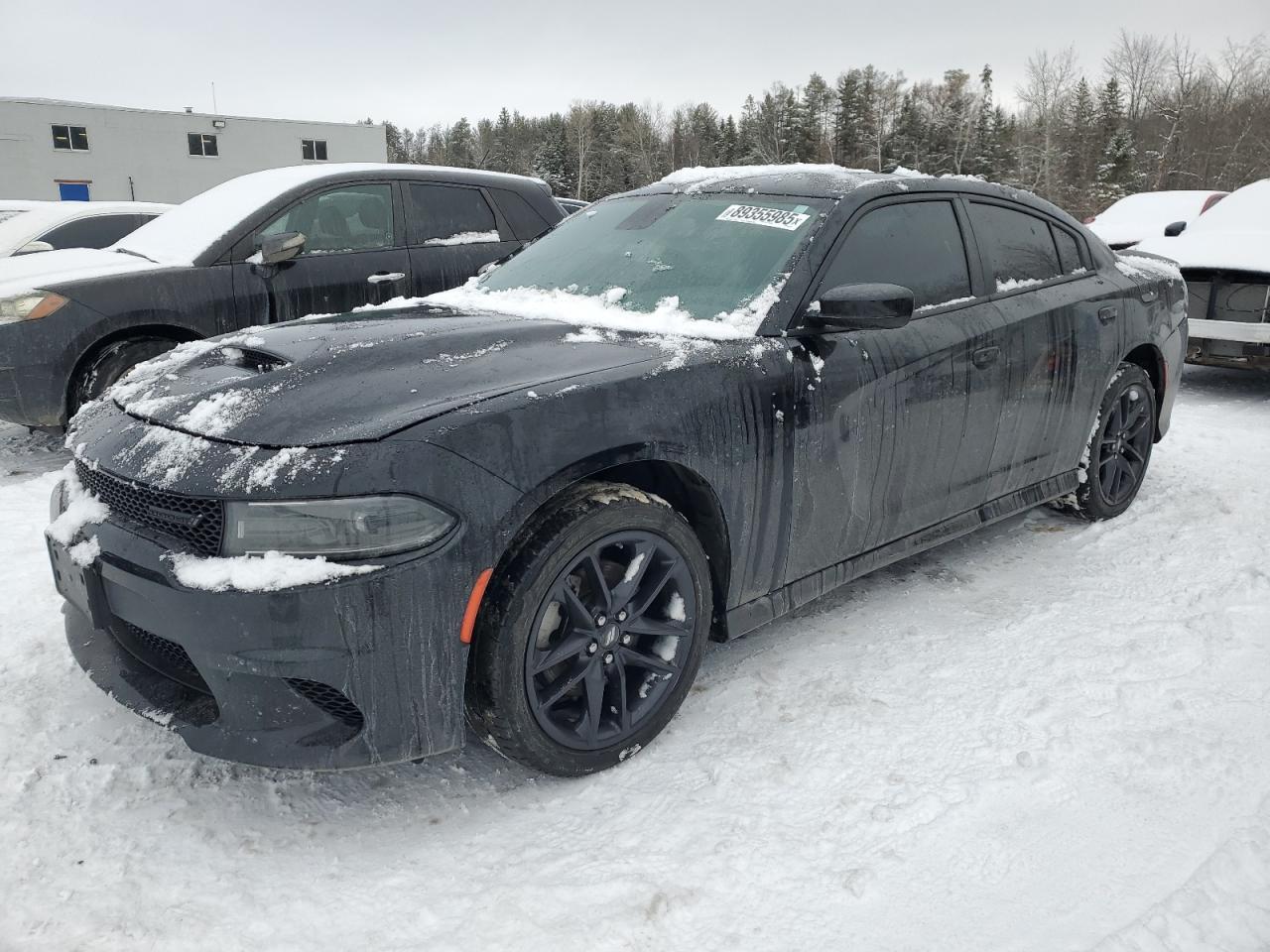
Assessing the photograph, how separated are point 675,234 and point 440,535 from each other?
168 centimetres

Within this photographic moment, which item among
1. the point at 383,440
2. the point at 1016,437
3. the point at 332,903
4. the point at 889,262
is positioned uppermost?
the point at 889,262

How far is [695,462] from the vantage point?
99.4 inches

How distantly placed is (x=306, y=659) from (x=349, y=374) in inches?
30.4

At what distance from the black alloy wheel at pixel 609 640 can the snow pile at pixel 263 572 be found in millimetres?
511

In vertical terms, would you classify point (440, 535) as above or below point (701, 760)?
above

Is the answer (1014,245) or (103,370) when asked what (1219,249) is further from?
(103,370)

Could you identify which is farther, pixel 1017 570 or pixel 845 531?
pixel 1017 570

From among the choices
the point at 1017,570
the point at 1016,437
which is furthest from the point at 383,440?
the point at 1017,570

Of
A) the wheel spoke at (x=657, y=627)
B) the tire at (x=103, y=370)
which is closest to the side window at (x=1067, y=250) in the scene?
the wheel spoke at (x=657, y=627)

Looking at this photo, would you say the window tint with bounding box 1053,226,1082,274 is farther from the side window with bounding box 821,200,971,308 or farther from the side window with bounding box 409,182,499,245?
the side window with bounding box 409,182,499,245

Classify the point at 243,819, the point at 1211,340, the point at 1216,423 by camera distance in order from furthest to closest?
the point at 1211,340 < the point at 1216,423 < the point at 243,819

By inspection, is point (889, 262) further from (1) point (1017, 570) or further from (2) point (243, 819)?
(2) point (243, 819)

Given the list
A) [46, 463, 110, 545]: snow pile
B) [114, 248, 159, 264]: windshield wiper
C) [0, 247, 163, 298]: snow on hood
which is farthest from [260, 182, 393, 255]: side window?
[46, 463, 110, 545]: snow pile

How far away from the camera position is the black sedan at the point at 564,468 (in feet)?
6.57
